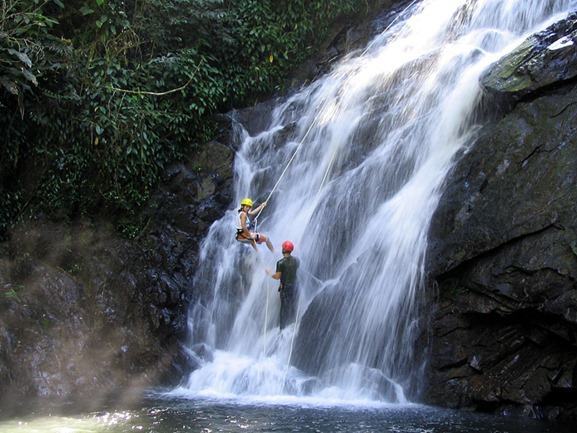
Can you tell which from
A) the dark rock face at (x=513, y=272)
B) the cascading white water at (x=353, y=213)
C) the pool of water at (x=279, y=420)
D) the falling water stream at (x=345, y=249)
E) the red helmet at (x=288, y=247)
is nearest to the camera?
the pool of water at (x=279, y=420)

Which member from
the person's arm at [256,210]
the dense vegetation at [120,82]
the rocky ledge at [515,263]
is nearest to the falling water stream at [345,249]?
the rocky ledge at [515,263]

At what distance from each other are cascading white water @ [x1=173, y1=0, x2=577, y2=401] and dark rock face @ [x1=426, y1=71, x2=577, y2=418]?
1.58 feet

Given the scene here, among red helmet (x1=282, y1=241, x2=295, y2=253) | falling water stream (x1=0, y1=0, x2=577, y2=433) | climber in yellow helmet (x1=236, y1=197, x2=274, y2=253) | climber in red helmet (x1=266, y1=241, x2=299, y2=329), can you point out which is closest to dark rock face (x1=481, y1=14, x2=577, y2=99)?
falling water stream (x1=0, y1=0, x2=577, y2=433)

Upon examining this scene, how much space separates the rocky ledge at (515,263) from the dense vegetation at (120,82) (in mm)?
5919

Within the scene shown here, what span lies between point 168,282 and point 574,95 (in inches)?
277

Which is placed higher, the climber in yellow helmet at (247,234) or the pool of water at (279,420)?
the climber in yellow helmet at (247,234)

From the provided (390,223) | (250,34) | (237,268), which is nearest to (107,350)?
(237,268)

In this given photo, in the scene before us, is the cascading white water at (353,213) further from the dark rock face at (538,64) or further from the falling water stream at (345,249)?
the dark rock face at (538,64)

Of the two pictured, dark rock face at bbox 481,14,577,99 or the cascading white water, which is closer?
dark rock face at bbox 481,14,577,99

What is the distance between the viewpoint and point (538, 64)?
27.3ft

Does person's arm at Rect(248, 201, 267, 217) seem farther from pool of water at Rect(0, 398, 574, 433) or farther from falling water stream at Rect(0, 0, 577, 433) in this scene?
pool of water at Rect(0, 398, 574, 433)

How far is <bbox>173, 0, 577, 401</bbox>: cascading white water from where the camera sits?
8266mm

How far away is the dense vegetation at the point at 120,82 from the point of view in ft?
34.6

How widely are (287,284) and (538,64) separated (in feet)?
15.4
